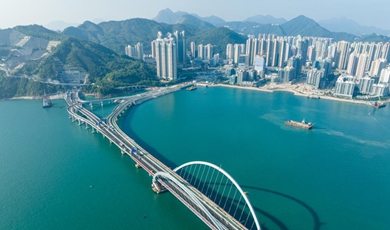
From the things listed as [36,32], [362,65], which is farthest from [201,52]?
[36,32]

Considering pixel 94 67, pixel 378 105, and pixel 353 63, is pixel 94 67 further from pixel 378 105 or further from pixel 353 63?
pixel 353 63

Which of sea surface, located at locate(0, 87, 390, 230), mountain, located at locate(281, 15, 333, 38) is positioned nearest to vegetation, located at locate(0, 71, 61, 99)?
sea surface, located at locate(0, 87, 390, 230)

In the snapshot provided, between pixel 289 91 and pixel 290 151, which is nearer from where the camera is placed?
pixel 290 151

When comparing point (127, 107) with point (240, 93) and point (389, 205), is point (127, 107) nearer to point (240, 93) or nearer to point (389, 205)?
point (240, 93)

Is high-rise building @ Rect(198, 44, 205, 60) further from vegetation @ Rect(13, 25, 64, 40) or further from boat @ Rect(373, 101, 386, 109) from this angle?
boat @ Rect(373, 101, 386, 109)

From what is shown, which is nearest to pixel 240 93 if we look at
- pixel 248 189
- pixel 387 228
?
pixel 248 189

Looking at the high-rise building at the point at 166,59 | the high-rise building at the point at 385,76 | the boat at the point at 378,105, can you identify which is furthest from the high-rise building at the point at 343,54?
the high-rise building at the point at 166,59
